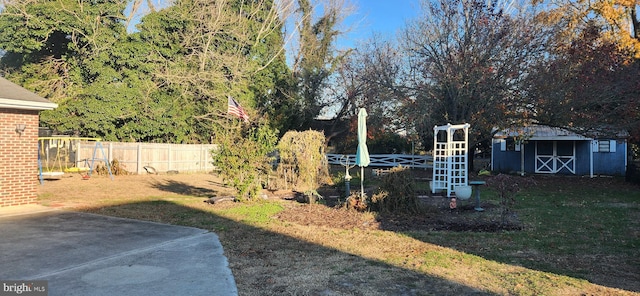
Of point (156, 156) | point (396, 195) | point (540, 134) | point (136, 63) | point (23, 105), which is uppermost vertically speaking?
point (136, 63)

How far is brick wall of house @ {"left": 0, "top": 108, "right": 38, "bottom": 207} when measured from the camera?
357 inches

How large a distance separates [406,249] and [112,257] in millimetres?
4166

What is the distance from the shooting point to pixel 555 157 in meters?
23.2

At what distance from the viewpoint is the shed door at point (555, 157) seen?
2300 cm

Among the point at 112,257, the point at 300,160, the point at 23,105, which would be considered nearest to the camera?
the point at 112,257

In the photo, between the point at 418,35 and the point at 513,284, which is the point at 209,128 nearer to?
the point at 418,35

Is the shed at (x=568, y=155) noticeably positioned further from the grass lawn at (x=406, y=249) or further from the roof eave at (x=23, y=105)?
the roof eave at (x=23, y=105)

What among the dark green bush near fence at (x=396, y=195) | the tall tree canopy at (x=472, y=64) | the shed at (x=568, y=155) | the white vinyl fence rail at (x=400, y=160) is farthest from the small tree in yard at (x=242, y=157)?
the shed at (x=568, y=155)

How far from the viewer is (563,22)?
1750 cm

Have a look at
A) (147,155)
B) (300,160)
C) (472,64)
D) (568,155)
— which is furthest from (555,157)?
(147,155)

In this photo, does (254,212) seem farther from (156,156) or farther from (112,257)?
(156,156)

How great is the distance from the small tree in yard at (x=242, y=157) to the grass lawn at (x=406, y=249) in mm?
516

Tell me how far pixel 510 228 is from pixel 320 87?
23482mm

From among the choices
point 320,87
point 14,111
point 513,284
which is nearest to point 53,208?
point 14,111
